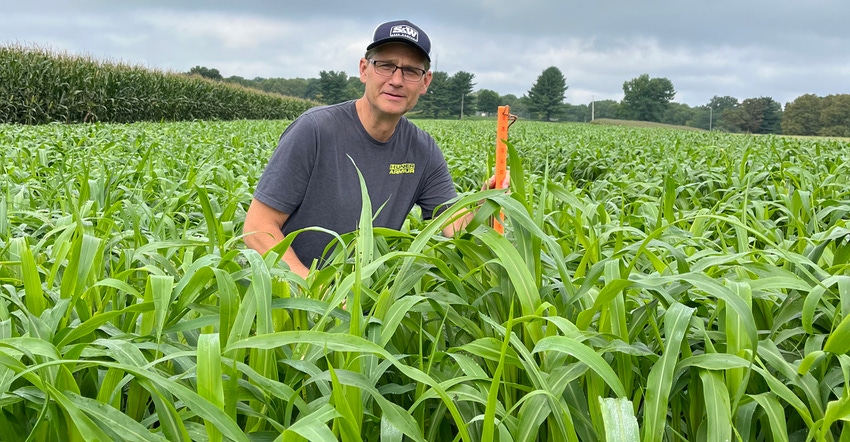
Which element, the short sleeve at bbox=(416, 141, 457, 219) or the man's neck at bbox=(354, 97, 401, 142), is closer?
the man's neck at bbox=(354, 97, 401, 142)

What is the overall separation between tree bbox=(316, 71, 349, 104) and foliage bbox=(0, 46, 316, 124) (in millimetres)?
65068

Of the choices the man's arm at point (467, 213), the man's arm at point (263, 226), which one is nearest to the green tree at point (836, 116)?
the man's arm at point (467, 213)

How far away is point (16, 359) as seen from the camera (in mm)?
929

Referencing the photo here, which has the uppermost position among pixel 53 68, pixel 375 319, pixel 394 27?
pixel 53 68

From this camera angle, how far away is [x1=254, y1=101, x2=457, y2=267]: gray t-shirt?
103 inches

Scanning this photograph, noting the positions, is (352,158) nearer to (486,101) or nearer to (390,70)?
(390,70)

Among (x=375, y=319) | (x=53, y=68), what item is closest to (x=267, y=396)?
(x=375, y=319)

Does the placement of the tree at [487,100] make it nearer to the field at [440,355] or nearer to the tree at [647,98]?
the tree at [647,98]

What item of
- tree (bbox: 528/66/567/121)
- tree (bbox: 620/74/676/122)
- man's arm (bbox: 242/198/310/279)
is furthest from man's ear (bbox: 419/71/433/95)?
tree (bbox: 528/66/567/121)

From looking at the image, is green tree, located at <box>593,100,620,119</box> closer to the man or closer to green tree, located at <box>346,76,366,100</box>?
green tree, located at <box>346,76,366,100</box>

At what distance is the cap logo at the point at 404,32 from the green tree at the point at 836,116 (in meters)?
77.7

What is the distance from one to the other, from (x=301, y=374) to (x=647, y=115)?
109758 millimetres

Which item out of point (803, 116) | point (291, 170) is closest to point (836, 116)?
point (803, 116)

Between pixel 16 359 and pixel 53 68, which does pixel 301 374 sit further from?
pixel 53 68
